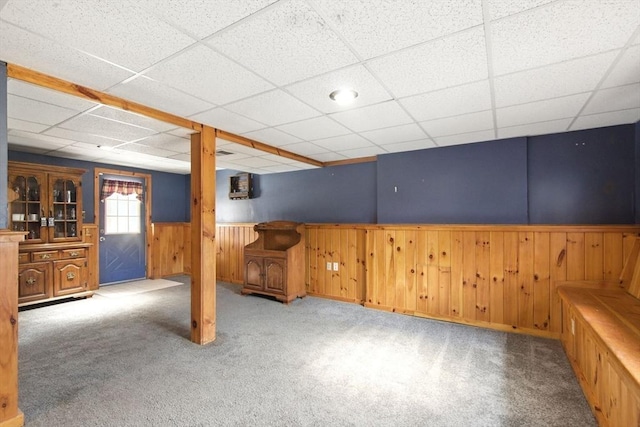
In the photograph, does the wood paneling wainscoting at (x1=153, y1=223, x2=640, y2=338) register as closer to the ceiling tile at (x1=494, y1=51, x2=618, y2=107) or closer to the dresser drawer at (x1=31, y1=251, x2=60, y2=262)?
the ceiling tile at (x1=494, y1=51, x2=618, y2=107)

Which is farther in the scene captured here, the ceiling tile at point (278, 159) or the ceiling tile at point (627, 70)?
the ceiling tile at point (278, 159)

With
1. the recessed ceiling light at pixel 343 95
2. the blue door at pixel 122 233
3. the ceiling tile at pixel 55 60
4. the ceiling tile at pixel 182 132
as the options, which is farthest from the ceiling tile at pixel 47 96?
the blue door at pixel 122 233

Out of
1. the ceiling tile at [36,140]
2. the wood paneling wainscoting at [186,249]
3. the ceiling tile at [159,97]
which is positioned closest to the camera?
the ceiling tile at [159,97]

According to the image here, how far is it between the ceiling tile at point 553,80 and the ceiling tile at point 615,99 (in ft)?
0.74

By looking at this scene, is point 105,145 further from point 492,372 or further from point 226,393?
point 492,372

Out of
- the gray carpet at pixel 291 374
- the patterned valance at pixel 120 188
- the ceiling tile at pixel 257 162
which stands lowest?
the gray carpet at pixel 291 374

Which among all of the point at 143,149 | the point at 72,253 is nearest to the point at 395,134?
the point at 143,149

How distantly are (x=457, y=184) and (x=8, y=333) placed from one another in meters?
4.49

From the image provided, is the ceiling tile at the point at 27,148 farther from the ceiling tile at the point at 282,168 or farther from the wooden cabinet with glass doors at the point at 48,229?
the ceiling tile at the point at 282,168

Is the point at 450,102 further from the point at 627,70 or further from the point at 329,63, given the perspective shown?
the point at 329,63

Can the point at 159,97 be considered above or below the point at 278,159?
above

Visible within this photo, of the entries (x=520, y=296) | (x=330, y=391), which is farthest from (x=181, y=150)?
(x=520, y=296)

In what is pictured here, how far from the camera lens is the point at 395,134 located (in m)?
3.51

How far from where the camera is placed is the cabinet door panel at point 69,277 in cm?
456
